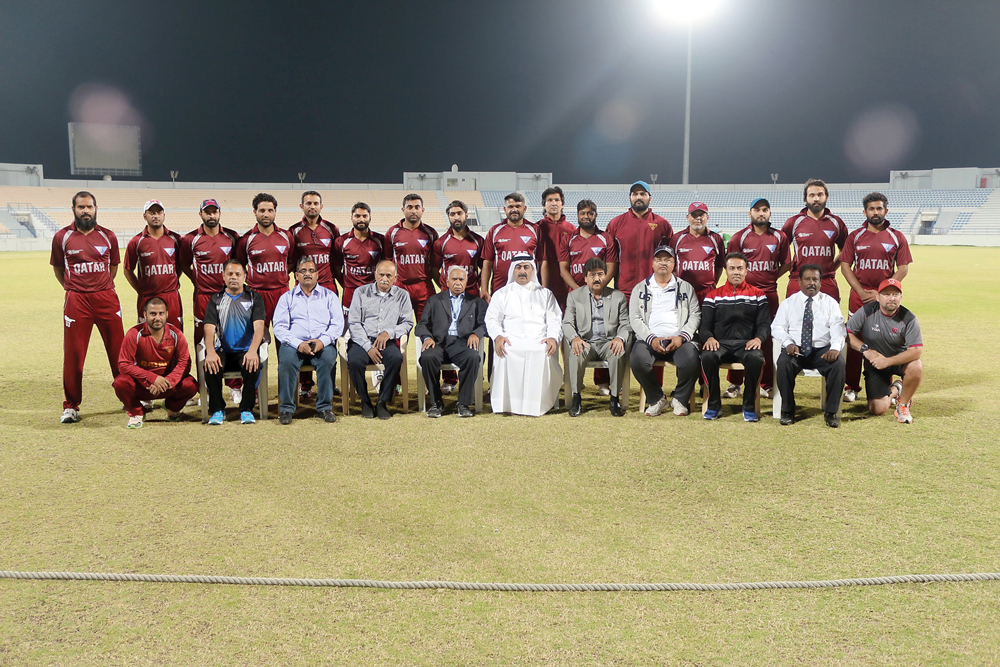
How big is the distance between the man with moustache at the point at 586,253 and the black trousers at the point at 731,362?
119cm

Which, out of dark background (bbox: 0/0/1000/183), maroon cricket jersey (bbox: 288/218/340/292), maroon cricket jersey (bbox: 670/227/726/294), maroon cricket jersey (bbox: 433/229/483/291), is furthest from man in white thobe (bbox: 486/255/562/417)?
dark background (bbox: 0/0/1000/183)

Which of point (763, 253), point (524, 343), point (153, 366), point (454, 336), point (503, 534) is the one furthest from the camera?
point (763, 253)

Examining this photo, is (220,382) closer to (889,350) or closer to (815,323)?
(815,323)

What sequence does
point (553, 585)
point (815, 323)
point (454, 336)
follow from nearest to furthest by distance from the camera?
point (553, 585) → point (815, 323) → point (454, 336)

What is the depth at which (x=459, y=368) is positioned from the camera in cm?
628

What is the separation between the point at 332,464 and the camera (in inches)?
189

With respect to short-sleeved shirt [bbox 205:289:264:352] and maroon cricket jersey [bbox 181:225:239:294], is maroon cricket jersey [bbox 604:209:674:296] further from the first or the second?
maroon cricket jersey [bbox 181:225:239:294]

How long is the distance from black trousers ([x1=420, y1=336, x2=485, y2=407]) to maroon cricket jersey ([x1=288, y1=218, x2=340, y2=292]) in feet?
5.05

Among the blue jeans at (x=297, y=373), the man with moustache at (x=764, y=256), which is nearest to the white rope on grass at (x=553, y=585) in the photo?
the blue jeans at (x=297, y=373)

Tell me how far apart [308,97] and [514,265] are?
195 feet

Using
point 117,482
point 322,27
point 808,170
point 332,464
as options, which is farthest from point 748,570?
point 808,170

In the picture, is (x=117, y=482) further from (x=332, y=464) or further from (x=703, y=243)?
(x=703, y=243)

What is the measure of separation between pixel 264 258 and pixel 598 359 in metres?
3.33

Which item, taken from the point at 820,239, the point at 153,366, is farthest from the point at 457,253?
the point at 820,239
